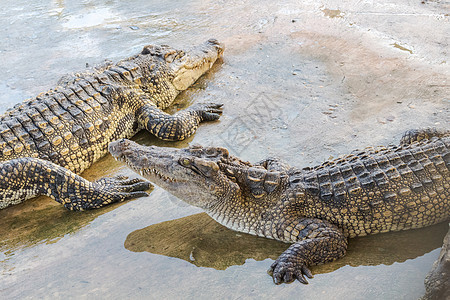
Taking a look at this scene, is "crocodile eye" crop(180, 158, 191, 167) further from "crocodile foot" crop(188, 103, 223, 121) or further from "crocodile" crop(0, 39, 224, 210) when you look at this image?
"crocodile foot" crop(188, 103, 223, 121)

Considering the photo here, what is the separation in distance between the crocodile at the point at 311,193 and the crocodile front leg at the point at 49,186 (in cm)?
77

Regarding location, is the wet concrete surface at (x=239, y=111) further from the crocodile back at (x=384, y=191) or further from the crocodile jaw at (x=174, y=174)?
the crocodile jaw at (x=174, y=174)

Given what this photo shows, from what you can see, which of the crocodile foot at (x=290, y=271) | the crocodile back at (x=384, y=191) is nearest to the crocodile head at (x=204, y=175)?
the crocodile back at (x=384, y=191)

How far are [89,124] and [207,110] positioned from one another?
1510 mm

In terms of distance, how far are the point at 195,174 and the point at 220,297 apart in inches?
38.1

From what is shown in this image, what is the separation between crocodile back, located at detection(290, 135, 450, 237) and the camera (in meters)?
3.32

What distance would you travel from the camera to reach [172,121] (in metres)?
5.34

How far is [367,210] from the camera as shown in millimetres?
3359

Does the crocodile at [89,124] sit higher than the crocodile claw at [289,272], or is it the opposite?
the crocodile at [89,124]

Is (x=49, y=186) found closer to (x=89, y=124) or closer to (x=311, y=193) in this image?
(x=89, y=124)

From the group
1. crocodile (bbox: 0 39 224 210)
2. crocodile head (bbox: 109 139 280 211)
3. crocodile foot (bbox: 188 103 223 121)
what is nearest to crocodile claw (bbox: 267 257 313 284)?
crocodile head (bbox: 109 139 280 211)

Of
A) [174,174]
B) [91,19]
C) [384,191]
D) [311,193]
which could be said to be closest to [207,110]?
[174,174]

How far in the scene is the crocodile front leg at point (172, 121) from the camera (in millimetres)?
5332

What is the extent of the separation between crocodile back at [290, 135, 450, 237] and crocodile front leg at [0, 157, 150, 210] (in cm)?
195
